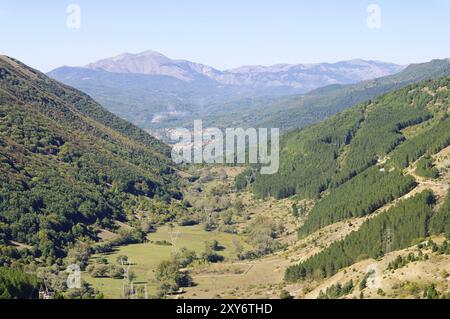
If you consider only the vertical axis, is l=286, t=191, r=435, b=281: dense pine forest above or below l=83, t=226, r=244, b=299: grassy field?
above

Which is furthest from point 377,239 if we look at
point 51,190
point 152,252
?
point 51,190

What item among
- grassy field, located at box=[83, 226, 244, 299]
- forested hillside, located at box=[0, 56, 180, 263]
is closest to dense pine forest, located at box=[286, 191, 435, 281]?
grassy field, located at box=[83, 226, 244, 299]

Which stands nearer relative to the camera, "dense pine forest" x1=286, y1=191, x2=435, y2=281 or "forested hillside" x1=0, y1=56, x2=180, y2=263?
"dense pine forest" x1=286, y1=191, x2=435, y2=281

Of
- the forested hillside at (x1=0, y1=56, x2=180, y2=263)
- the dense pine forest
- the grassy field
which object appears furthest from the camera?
the forested hillside at (x1=0, y1=56, x2=180, y2=263)

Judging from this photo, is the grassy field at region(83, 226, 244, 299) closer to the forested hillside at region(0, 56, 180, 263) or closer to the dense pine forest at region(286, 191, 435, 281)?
the forested hillside at region(0, 56, 180, 263)

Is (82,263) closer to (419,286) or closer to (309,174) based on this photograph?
(419,286)

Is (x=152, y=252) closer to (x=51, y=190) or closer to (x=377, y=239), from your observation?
(x=51, y=190)

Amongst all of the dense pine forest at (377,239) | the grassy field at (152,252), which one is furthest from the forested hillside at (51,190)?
the dense pine forest at (377,239)

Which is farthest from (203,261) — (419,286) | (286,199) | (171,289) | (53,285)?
(286,199)

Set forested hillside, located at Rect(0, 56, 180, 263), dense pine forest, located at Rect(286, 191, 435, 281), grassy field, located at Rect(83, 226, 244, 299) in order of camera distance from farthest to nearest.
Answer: forested hillside, located at Rect(0, 56, 180, 263), grassy field, located at Rect(83, 226, 244, 299), dense pine forest, located at Rect(286, 191, 435, 281)
